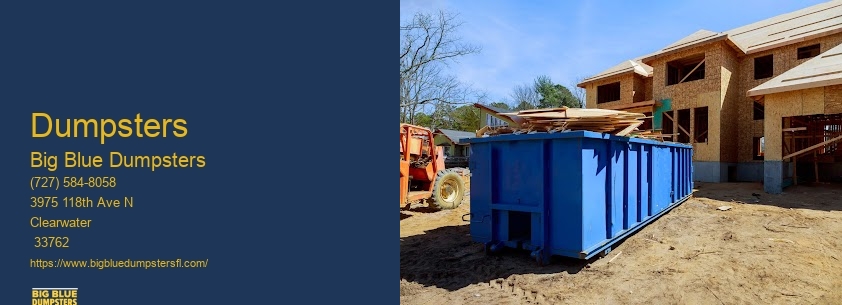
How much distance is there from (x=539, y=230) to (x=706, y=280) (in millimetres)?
1870

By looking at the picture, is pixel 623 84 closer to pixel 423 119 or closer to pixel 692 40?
pixel 692 40

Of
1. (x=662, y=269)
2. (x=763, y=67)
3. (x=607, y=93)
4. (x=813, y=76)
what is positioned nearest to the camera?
(x=662, y=269)

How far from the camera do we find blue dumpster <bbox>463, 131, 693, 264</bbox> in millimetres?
4641

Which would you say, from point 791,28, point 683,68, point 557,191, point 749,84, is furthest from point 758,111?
point 557,191

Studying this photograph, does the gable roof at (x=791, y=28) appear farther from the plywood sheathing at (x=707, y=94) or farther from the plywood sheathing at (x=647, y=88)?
the plywood sheathing at (x=647, y=88)

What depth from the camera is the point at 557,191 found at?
15.7 feet

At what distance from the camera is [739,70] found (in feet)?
56.0

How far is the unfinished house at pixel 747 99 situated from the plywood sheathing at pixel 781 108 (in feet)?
0.10

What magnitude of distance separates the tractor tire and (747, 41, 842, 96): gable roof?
9644mm

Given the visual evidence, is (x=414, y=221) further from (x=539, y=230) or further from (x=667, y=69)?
(x=667, y=69)

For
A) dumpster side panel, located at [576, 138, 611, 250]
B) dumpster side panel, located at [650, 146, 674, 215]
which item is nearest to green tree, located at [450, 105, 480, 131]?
dumpster side panel, located at [650, 146, 674, 215]

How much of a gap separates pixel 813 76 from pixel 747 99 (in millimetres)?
5912

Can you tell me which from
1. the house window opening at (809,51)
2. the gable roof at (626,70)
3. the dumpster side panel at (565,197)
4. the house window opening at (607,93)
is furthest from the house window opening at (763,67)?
the dumpster side panel at (565,197)

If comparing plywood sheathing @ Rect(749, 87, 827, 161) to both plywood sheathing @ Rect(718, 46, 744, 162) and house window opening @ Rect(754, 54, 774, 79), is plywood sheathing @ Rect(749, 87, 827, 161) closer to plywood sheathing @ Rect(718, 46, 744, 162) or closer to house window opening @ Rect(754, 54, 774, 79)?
plywood sheathing @ Rect(718, 46, 744, 162)
